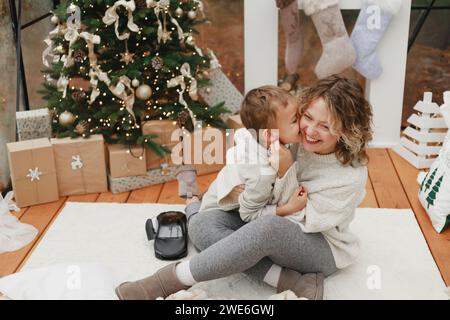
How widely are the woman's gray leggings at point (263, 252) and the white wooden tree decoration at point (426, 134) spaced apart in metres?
1.28

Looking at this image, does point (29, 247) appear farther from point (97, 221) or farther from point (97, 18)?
point (97, 18)

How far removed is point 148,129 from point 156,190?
30cm

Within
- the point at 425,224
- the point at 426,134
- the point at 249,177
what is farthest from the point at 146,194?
the point at 426,134

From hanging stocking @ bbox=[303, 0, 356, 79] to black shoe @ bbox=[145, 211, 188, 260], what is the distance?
1.32 meters

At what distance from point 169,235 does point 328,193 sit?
650mm

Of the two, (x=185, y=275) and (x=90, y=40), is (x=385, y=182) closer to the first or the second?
(x=185, y=275)

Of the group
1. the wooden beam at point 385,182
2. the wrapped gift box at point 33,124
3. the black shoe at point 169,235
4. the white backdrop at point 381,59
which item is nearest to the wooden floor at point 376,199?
the wooden beam at point 385,182

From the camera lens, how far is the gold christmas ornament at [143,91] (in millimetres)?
2674

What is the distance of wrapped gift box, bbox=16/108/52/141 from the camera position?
2.68m

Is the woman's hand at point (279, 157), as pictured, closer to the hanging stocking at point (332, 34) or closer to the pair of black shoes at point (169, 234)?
the pair of black shoes at point (169, 234)

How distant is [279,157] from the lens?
6.10 ft

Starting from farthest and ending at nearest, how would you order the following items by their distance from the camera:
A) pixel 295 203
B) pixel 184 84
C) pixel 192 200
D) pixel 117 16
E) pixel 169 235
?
pixel 184 84 < pixel 117 16 < pixel 192 200 < pixel 169 235 < pixel 295 203

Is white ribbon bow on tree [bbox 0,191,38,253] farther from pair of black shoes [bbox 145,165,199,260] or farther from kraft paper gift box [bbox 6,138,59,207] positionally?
pair of black shoes [bbox 145,165,199,260]

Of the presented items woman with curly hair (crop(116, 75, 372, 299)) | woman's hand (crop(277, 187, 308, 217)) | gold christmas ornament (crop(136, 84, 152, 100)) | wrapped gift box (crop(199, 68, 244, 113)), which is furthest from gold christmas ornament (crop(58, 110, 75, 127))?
woman's hand (crop(277, 187, 308, 217))
